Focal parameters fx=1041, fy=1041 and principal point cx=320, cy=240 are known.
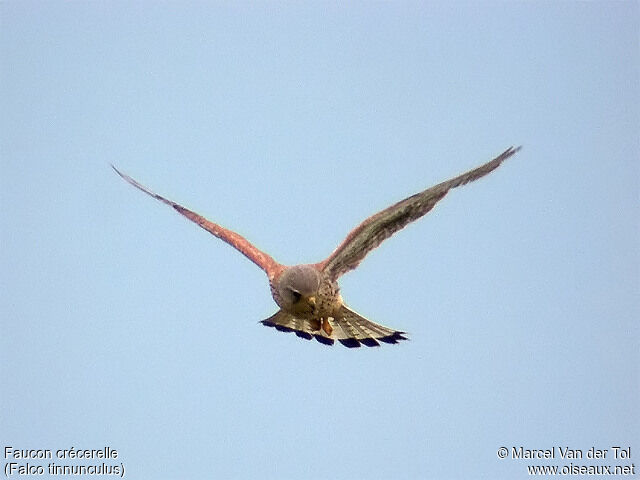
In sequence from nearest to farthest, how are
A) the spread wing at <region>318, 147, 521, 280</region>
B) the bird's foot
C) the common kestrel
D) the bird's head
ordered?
1. the spread wing at <region>318, 147, 521, 280</region>
2. the common kestrel
3. the bird's head
4. the bird's foot

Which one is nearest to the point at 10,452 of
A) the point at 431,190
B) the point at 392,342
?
the point at 392,342

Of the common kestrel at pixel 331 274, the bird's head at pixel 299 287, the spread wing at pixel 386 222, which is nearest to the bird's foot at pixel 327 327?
the common kestrel at pixel 331 274

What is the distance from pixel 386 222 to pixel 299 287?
1366 mm

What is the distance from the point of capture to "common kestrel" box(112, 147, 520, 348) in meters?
12.0

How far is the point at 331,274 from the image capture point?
13195 mm

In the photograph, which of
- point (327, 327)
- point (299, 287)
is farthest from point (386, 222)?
point (327, 327)

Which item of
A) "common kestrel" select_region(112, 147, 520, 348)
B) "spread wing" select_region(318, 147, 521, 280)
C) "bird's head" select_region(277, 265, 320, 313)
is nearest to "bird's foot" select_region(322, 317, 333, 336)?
"common kestrel" select_region(112, 147, 520, 348)

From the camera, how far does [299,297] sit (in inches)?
509

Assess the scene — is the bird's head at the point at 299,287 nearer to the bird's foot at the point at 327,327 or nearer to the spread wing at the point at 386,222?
the spread wing at the point at 386,222

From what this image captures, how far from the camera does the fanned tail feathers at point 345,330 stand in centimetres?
1371

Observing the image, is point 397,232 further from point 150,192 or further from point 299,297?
point 150,192

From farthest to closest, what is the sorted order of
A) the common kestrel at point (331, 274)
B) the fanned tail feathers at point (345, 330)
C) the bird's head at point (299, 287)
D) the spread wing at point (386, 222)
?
the fanned tail feathers at point (345, 330)
the bird's head at point (299, 287)
the common kestrel at point (331, 274)
the spread wing at point (386, 222)

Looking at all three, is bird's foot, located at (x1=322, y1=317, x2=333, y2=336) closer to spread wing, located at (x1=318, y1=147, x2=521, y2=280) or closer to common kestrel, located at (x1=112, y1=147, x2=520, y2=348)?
common kestrel, located at (x1=112, y1=147, x2=520, y2=348)

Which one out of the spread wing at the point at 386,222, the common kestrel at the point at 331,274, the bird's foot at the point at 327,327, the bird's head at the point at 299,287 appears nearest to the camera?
the spread wing at the point at 386,222
